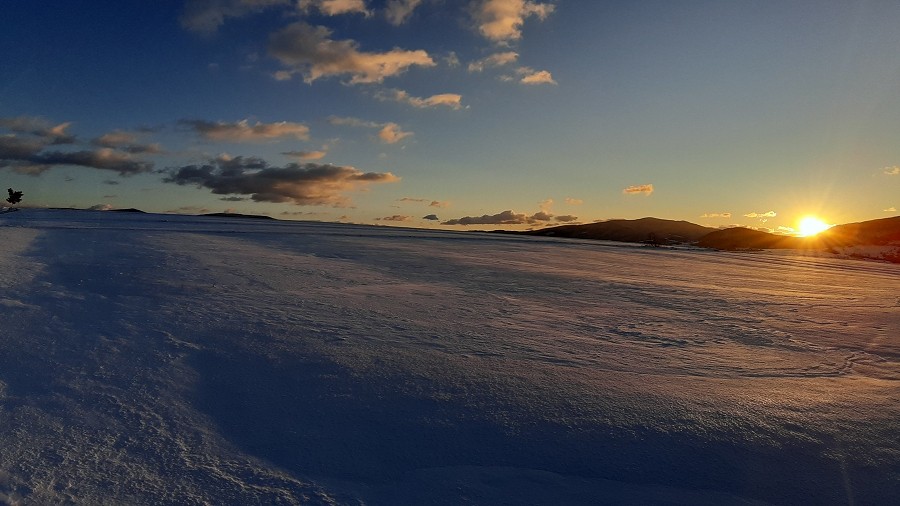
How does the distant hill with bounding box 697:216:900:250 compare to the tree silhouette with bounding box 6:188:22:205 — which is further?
the tree silhouette with bounding box 6:188:22:205

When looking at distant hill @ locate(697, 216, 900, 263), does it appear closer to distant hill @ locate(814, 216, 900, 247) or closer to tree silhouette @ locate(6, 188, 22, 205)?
distant hill @ locate(814, 216, 900, 247)

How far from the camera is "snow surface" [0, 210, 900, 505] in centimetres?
254

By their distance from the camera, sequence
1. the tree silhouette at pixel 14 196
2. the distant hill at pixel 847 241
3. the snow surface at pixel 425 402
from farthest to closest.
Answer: the tree silhouette at pixel 14 196 → the distant hill at pixel 847 241 → the snow surface at pixel 425 402

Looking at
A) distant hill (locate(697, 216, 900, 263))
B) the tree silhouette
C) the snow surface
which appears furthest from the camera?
the tree silhouette

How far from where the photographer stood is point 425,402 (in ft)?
11.3

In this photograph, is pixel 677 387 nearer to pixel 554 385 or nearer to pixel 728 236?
pixel 554 385

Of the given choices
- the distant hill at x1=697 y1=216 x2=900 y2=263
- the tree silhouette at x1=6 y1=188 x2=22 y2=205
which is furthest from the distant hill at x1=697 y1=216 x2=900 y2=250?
the tree silhouette at x1=6 y1=188 x2=22 y2=205

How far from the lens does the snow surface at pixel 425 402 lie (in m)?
2.54

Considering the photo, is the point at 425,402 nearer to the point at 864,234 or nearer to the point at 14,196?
the point at 864,234

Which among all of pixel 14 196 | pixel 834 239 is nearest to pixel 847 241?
pixel 834 239

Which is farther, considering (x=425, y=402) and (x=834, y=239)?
(x=834, y=239)

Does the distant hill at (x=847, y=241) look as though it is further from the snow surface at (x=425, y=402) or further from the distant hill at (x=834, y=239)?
the snow surface at (x=425, y=402)

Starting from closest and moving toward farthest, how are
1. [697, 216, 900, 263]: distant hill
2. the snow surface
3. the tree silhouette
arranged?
the snow surface < [697, 216, 900, 263]: distant hill < the tree silhouette

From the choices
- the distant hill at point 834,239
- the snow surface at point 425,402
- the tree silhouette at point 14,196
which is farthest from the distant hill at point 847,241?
the tree silhouette at point 14,196
